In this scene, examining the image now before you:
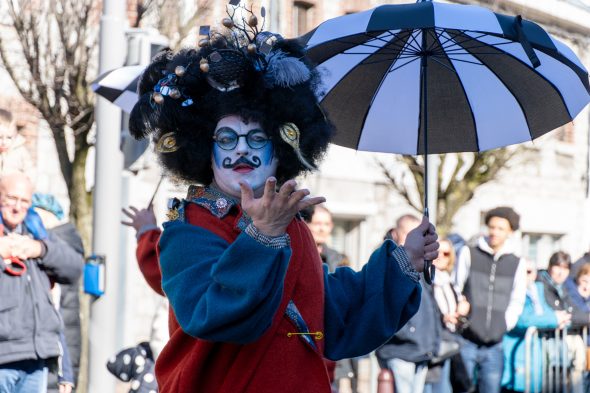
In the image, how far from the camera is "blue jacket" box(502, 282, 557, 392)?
33.8ft

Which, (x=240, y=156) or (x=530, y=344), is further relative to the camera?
(x=530, y=344)

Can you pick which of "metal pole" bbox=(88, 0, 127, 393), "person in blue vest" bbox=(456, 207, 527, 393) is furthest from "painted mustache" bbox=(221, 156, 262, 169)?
"person in blue vest" bbox=(456, 207, 527, 393)

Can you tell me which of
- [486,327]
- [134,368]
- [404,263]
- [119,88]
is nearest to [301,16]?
[486,327]

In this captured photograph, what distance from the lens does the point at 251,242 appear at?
3205 mm

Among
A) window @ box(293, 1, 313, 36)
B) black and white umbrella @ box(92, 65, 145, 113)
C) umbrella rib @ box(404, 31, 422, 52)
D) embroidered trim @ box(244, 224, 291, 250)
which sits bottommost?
embroidered trim @ box(244, 224, 291, 250)

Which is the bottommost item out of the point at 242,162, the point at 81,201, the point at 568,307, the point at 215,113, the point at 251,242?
the point at 568,307

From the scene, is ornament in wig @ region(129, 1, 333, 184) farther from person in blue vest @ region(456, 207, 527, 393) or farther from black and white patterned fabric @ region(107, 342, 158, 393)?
person in blue vest @ region(456, 207, 527, 393)

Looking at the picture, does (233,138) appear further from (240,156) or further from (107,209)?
(107,209)

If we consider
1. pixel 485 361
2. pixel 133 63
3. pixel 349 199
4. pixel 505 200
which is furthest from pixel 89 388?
pixel 505 200

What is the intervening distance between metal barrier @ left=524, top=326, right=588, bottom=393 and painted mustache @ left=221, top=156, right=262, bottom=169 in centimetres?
724

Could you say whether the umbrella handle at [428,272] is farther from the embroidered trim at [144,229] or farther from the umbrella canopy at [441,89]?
the embroidered trim at [144,229]

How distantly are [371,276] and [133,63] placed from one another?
4.33 metres

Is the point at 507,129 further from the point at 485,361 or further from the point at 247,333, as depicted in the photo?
the point at 485,361

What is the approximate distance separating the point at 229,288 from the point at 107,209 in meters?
4.79
